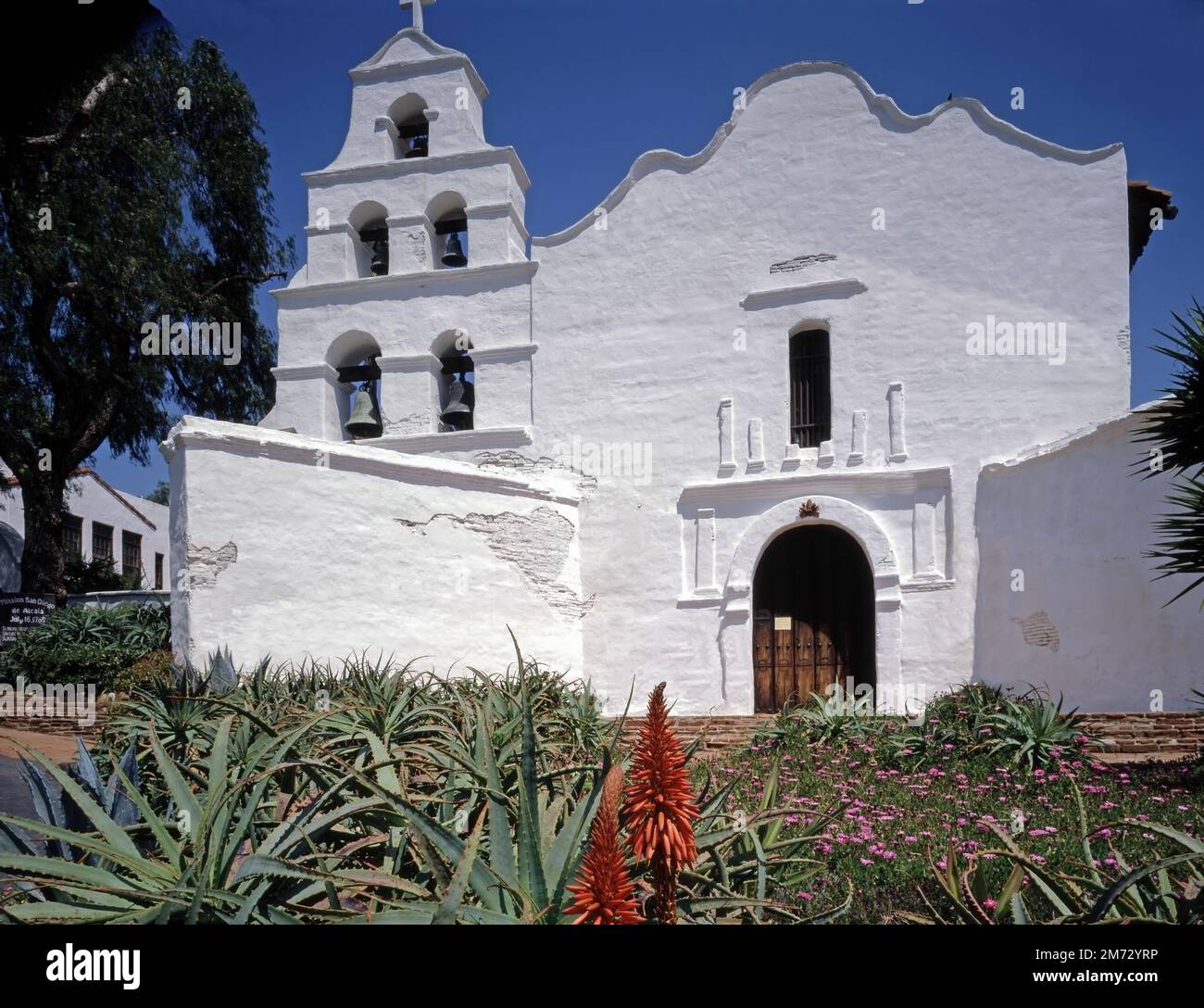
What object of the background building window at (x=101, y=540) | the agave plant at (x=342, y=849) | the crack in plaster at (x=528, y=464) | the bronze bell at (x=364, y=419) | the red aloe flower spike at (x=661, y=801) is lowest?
the agave plant at (x=342, y=849)

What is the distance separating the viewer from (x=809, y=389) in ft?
35.5

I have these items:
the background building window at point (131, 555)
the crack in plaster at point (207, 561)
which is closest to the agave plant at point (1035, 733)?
the crack in plaster at point (207, 561)

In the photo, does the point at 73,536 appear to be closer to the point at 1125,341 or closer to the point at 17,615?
the point at 17,615

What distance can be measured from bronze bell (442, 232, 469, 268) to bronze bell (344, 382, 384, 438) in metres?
2.18

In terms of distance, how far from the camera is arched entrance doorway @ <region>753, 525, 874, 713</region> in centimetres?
1036

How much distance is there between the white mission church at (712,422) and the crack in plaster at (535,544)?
0.04 m

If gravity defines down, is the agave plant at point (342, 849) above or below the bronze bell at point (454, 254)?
below

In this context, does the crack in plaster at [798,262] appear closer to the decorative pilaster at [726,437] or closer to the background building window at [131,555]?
the decorative pilaster at [726,437]

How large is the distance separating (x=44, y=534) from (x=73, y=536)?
8.61m

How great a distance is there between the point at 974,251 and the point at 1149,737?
5.76 meters

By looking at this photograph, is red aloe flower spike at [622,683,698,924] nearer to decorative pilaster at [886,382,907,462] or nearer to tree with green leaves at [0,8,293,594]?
tree with green leaves at [0,8,293,594]

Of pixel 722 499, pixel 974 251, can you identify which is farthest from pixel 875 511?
pixel 974 251

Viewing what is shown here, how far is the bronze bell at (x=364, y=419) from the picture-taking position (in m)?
11.5

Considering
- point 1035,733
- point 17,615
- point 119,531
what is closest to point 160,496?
point 119,531
